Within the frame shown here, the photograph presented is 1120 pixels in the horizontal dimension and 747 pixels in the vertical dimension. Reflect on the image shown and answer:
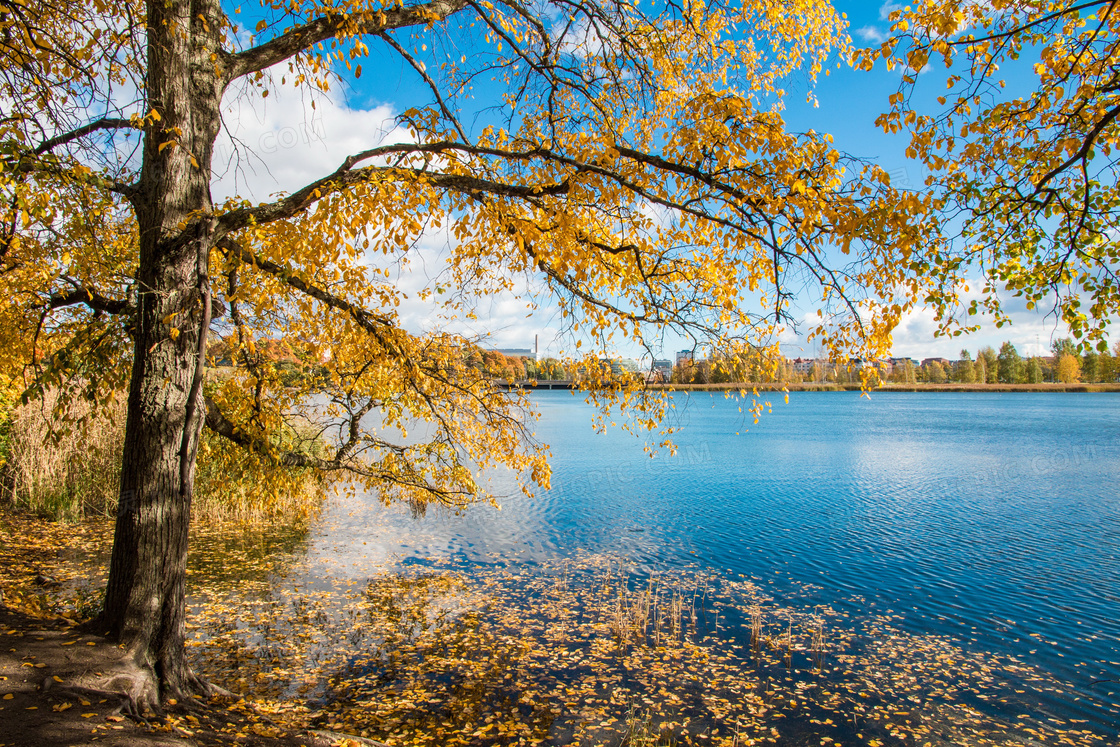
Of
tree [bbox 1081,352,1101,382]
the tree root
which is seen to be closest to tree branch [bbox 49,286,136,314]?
the tree root

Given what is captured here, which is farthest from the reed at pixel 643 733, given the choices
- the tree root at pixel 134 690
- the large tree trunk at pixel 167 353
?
the large tree trunk at pixel 167 353

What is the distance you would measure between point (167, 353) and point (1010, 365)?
13760cm

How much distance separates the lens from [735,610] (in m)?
9.61

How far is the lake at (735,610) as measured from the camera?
640 centimetres

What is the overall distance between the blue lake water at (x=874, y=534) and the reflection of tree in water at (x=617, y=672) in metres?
0.94

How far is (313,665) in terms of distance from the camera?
23.1 ft

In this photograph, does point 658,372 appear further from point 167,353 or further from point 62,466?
point 62,466

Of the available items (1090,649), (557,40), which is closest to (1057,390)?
(1090,649)

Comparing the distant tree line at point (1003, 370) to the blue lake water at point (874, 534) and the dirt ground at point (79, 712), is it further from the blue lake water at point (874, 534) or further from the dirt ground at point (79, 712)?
the dirt ground at point (79, 712)

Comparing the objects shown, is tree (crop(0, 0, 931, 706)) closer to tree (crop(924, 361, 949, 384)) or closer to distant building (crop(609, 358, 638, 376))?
distant building (crop(609, 358, 638, 376))

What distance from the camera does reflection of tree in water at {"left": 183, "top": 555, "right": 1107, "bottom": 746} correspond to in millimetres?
6043

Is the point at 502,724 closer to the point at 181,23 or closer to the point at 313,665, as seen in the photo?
the point at 313,665

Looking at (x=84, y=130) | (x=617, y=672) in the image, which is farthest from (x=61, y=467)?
(x=617, y=672)

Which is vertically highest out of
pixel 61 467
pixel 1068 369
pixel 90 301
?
pixel 1068 369
